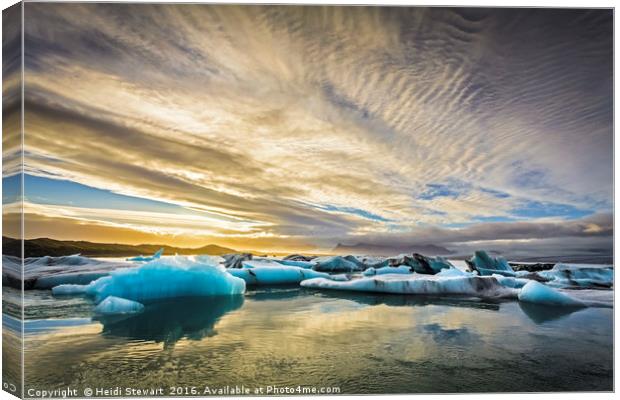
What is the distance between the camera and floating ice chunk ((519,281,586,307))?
217 inches

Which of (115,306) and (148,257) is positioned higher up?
(148,257)

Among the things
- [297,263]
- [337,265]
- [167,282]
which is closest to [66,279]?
[167,282]

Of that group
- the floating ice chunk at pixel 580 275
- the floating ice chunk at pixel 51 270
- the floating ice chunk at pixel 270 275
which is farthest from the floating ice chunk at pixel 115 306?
the floating ice chunk at pixel 580 275

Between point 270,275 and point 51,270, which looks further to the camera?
point 270,275

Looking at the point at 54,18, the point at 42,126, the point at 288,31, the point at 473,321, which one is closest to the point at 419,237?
the point at 473,321

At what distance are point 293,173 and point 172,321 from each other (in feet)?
8.27

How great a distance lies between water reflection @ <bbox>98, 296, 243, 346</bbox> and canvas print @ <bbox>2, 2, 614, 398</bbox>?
51 millimetres

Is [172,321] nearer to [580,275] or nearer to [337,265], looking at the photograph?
[580,275]

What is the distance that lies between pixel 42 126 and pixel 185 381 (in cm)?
287

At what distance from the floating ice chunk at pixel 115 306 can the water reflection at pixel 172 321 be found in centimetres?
17

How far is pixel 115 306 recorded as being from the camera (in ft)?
16.6

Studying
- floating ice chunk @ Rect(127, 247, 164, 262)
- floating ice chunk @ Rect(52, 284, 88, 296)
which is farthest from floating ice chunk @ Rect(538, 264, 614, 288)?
floating ice chunk @ Rect(52, 284, 88, 296)

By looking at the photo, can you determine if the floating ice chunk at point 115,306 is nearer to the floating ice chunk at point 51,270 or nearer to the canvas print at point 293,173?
the canvas print at point 293,173

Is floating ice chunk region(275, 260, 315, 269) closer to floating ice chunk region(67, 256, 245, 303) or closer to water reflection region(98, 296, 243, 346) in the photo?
floating ice chunk region(67, 256, 245, 303)
